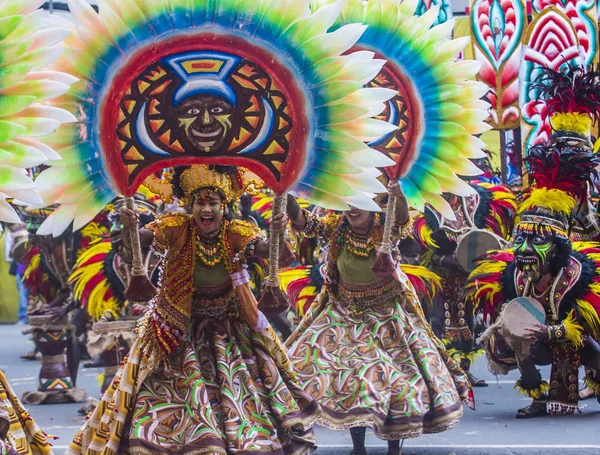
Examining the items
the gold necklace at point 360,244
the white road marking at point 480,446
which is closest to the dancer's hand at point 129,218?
the gold necklace at point 360,244

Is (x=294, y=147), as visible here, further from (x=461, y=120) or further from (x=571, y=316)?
(x=571, y=316)

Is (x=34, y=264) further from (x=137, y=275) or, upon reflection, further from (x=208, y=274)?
(x=137, y=275)

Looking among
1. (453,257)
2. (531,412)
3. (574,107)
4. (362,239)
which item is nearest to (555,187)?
(574,107)

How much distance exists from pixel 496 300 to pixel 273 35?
4.37 metres

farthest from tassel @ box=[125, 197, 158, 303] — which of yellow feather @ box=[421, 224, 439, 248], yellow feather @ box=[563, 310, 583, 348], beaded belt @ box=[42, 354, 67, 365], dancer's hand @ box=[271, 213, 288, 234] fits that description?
yellow feather @ box=[421, 224, 439, 248]

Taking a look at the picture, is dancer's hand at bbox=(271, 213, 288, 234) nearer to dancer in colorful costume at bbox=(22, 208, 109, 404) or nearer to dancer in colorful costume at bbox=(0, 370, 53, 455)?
dancer in colorful costume at bbox=(0, 370, 53, 455)

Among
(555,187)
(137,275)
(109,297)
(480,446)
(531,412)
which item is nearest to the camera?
(137,275)

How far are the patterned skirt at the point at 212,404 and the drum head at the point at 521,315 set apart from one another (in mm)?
2838

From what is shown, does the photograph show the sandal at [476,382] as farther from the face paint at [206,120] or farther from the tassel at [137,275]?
the face paint at [206,120]

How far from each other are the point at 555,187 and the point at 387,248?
6.77ft

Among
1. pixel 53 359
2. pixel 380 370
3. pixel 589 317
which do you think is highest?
pixel 589 317

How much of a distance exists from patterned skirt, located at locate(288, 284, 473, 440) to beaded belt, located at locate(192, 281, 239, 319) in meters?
1.36

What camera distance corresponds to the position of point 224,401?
6.42m

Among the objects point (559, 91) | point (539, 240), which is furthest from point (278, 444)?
point (559, 91)
